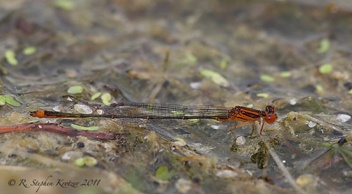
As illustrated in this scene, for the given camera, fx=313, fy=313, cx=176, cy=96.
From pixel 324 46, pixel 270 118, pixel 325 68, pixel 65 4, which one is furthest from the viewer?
pixel 65 4

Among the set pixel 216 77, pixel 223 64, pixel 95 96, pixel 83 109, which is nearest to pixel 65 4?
pixel 95 96

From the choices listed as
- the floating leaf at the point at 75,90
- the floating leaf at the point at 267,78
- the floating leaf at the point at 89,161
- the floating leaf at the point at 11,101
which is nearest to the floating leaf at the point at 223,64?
the floating leaf at the point at 267,78

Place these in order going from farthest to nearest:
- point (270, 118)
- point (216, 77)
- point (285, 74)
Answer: point (285, 74), point (216, 77), point (270, 118)

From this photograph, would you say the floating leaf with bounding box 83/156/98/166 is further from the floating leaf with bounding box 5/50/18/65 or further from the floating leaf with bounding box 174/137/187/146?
the floating leaf with bounding box 5/50/18/65

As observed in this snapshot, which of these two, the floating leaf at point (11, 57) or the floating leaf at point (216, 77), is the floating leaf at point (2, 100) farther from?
the floating leaf at point (216, 77)

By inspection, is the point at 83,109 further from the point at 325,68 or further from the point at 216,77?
the point at 325,68

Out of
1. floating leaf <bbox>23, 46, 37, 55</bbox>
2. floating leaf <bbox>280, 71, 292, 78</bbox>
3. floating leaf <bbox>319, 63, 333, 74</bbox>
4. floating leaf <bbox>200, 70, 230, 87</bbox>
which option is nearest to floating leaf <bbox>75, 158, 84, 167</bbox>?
floating leaf <bbox>200, 70, 230, 87</bbox>

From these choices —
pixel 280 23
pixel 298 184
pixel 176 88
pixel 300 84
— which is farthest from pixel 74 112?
pixel 280 23

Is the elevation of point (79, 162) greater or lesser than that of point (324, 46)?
lesser
